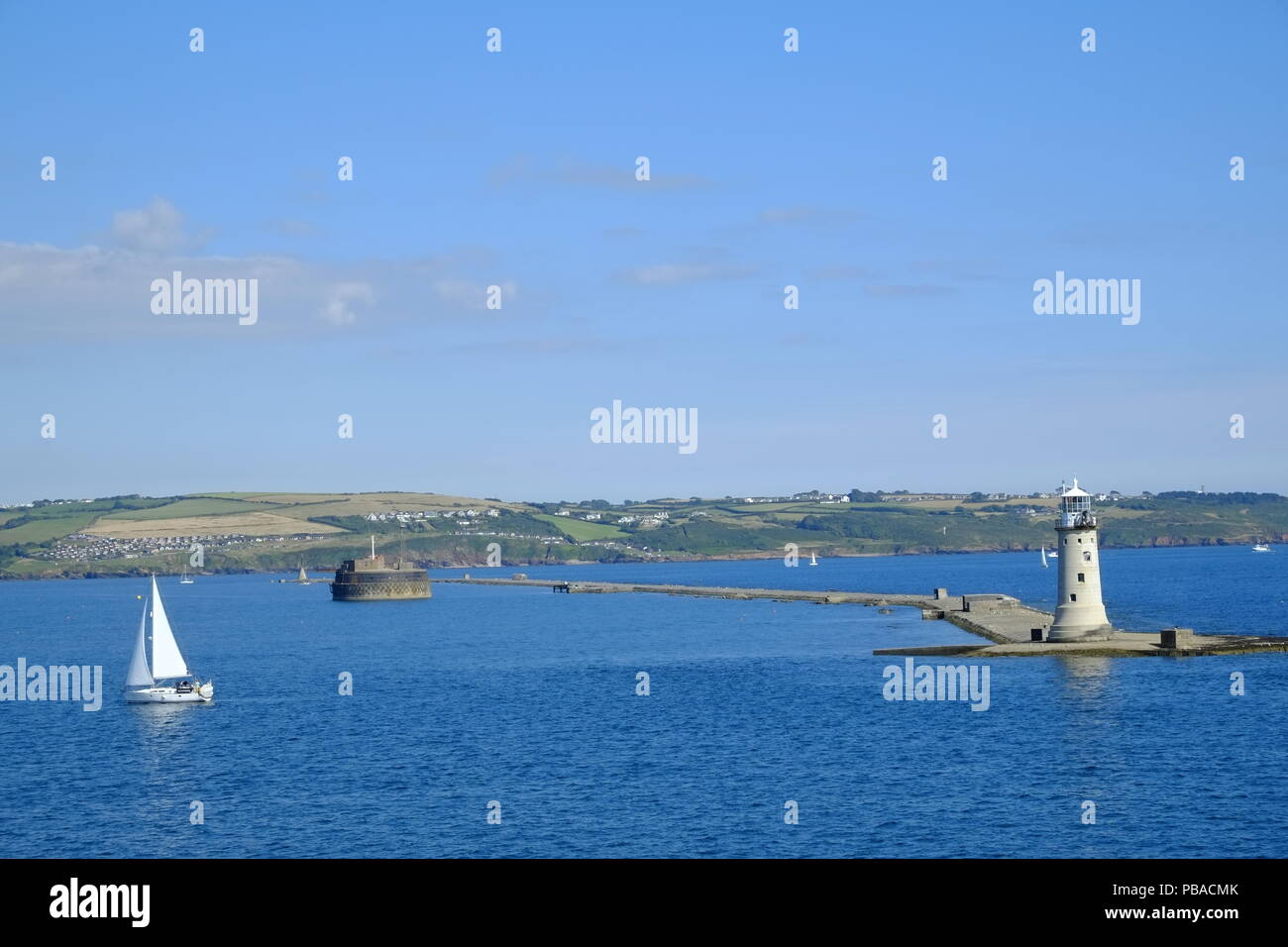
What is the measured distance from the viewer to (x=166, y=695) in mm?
91625

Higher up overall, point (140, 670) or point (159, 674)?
point (140, 670)

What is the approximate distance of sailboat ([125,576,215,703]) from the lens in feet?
301

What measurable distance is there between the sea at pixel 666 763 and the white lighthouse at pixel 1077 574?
3.33 m

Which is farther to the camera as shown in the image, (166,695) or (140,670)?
(140,670)

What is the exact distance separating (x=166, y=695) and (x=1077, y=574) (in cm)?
6238

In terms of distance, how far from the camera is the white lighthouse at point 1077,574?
89.2 metres
